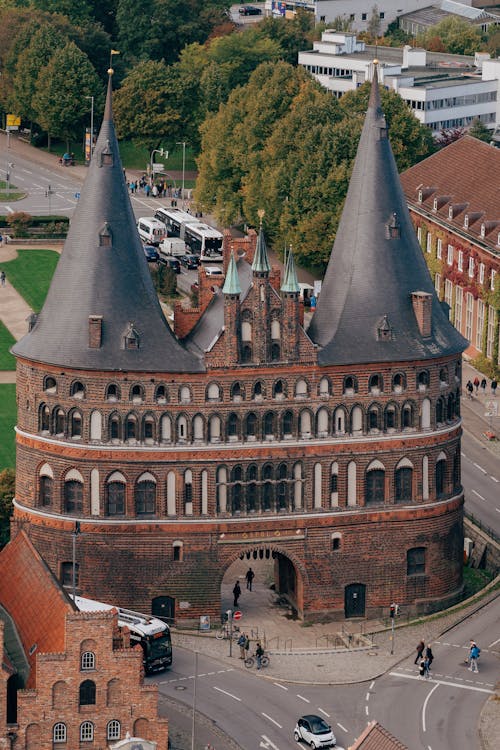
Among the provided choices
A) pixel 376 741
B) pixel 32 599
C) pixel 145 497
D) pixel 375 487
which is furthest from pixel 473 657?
pixel 376 741

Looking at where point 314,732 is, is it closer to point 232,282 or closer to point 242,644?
point 242,644

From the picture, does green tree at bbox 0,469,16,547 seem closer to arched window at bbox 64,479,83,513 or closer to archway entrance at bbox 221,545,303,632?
arched window at bbox 64,479,83,513

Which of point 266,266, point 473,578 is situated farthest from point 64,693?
point 473,578

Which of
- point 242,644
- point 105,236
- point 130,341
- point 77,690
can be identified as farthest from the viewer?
point 105,236

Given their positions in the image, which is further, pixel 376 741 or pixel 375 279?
pixel 375 279

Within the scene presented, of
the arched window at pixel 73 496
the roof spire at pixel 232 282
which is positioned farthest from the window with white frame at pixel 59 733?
the roof spire at pixel 232 282
